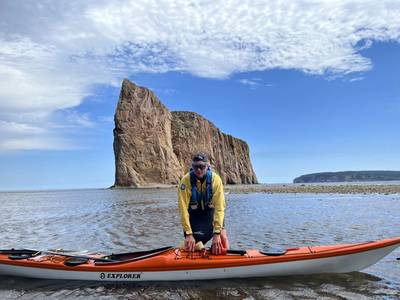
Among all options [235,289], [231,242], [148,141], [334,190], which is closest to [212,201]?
[235,289]

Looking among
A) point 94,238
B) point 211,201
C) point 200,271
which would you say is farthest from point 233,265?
point 94,238

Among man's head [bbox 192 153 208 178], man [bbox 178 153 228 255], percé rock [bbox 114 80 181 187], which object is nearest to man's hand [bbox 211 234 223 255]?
man [bbox 178 153 228 255]

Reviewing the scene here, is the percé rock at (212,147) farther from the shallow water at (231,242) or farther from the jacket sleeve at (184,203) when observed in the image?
the jacket sleeve at (184,203)

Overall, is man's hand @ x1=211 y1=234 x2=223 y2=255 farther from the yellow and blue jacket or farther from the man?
the yellow and blue jacket

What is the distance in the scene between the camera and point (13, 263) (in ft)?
24.8

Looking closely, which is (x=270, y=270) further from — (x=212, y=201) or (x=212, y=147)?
(x=212, y=147)

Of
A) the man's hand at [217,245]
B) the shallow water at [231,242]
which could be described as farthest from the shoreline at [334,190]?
the man's hand at [217,245]

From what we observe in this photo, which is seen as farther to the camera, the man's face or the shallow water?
the man's face

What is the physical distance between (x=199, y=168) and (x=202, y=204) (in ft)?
2.31

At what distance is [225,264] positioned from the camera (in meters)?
6.91

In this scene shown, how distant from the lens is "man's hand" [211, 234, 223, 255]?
684 centimetres

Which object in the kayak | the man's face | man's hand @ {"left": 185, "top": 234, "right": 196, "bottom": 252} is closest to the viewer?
the man's face

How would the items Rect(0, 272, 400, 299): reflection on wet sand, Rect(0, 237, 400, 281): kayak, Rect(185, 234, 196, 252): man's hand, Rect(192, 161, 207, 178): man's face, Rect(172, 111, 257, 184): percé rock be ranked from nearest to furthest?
Rect(0, 272, 400, 299): reflection on wet sand, Rect(192, 161, 207, 178): man's face, Rect(185, 234, 196, 252): man's hand, Rect(0, 237, 400, 281): kayak, Rect(172, 111, 257, 184): percé rock

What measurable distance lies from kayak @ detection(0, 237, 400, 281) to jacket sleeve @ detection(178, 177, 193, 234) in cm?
61
